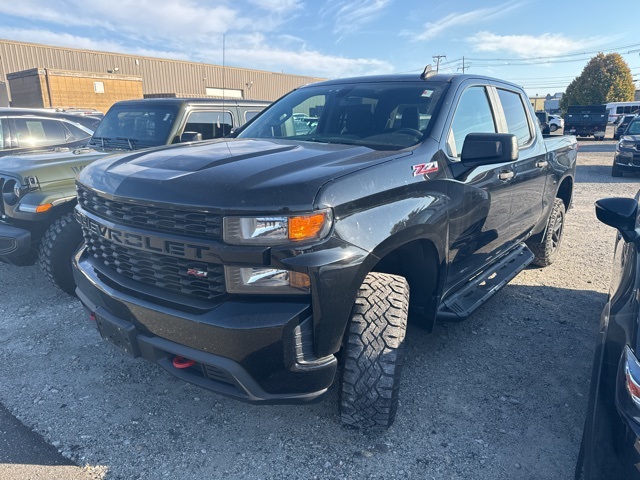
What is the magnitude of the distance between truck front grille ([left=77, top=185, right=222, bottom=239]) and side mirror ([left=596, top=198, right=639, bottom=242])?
6.53 ft

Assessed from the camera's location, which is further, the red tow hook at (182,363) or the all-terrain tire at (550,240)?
the all-terrain tire at (550,240)

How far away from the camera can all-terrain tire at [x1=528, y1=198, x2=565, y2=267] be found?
4.89 meters

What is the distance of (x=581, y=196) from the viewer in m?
9.89

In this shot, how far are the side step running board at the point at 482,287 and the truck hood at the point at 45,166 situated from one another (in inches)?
135

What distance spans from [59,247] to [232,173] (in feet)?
8.32

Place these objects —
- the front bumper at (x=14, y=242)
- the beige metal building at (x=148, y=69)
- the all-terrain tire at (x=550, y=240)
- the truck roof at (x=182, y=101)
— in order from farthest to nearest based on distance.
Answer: the beige metal building at (x=148, y=69), the truck roof at (x=182, y=101), the all-terrain tire at (x=550, y=240), the front bumper at (x=14, y=242)

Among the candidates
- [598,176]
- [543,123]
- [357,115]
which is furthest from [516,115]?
[543,123]

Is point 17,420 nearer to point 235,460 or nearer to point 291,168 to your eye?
point 235,460

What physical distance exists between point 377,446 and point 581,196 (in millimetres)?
9412

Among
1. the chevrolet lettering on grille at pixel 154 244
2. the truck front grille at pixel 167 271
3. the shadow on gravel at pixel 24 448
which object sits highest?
the chevrolet lettering on grille at pixel 154 244

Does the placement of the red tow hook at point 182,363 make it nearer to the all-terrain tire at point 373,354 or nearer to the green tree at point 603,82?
the all-terrain tire at point 373,354

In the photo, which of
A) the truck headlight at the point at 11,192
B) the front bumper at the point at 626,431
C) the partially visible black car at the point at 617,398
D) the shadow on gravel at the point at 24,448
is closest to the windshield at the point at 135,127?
the truck headlight at the point at 11,192

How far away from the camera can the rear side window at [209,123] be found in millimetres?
5398

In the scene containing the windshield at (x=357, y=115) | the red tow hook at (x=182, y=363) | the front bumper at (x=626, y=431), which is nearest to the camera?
the front bumper at (x=626, y=431)
